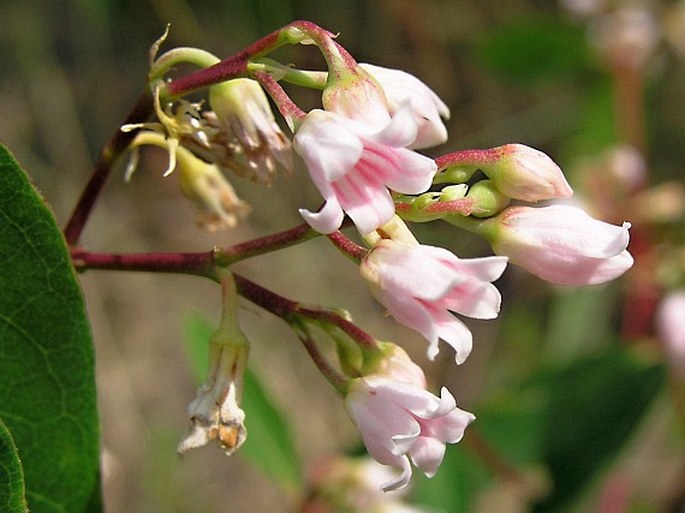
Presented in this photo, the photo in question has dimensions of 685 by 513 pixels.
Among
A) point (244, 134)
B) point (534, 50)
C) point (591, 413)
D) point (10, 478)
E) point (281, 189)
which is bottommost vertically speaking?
point (281, 189)

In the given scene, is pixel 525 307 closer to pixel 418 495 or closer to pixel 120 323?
pixel 120 323

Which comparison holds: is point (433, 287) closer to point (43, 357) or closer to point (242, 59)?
point (242, 59)

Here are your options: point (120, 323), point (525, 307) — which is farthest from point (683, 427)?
point (120, 323)

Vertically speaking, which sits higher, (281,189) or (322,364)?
(322,364)

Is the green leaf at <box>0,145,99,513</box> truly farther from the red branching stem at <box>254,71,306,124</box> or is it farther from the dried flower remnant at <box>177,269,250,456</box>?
the red branching stem at <box>254,71,306,124</box>

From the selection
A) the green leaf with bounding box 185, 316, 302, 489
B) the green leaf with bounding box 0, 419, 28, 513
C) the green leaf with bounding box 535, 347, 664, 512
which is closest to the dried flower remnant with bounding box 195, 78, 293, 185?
the green leaf with bounding box 0, 419, 28, 513

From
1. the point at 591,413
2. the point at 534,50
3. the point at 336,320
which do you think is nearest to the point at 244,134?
the point at 336,320
